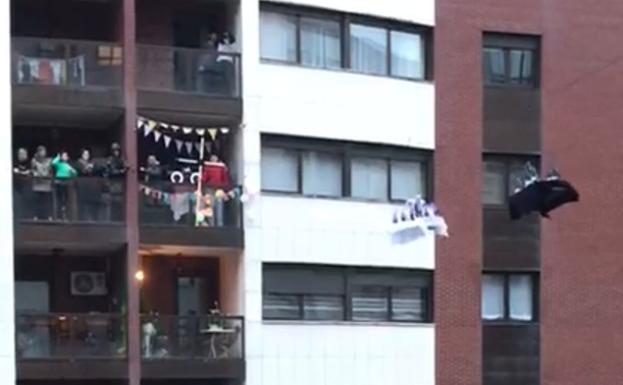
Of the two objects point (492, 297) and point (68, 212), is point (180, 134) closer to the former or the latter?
point (68, 212)

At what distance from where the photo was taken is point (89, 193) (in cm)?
2505

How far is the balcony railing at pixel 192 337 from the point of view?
25266 mm

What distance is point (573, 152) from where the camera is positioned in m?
29.6

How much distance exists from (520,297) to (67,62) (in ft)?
33.6

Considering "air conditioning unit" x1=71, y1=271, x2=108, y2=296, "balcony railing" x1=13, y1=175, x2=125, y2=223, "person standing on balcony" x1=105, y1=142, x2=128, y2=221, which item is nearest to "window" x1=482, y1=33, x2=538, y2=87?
"person standing on balcony" x1=105, y1=142, x2=128, y2=221

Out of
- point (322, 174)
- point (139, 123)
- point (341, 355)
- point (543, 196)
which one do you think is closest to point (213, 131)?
point (139, 123)

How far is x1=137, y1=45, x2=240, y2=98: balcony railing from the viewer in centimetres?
2577

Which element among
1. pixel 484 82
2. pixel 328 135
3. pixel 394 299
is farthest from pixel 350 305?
pixel 484 82

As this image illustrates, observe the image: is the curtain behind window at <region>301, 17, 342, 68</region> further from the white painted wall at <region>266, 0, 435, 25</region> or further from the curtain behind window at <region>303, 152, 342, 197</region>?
the curtain behind window at <region>303, 152, 342, 197</region>

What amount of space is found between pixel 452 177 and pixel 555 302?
3.39m

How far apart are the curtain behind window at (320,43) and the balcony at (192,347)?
513 cm

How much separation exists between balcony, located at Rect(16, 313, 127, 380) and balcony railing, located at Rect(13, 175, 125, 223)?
167cm

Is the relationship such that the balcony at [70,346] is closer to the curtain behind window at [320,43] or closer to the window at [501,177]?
the curtain behind window at [320,43]

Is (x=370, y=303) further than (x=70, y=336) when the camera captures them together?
Yes
